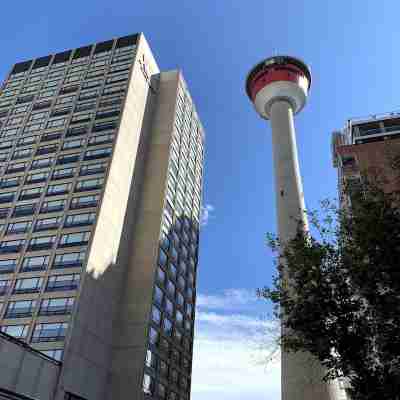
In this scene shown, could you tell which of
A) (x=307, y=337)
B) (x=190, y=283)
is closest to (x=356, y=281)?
(x=307, y=337)

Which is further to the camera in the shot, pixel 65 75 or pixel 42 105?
pixel 65 75

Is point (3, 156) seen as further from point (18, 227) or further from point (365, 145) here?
point (365, 145)

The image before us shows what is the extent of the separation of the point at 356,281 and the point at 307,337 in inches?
134

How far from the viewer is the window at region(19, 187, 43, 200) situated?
64.0 m

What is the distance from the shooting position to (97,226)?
57.1m

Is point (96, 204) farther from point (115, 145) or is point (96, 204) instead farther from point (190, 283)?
point (190, 283)

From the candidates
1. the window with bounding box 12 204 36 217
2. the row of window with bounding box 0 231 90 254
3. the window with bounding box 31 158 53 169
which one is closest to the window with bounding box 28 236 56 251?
the row of window with bounding box 0 231 90 254

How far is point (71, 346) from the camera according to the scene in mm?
47469

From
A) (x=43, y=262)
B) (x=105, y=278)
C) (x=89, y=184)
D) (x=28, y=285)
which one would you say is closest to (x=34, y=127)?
(x=89, y=184)

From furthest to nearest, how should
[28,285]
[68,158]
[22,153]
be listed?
[22,153] → [68,158] → [28,285]

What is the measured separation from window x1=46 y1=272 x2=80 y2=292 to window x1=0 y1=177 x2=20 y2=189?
2029 cm

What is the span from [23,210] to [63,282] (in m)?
15.7

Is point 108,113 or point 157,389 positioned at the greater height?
point 108,113

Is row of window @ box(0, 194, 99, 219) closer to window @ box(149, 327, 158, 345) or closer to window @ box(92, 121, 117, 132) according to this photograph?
window @ box(92, 121, 117, 132)
